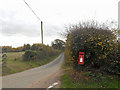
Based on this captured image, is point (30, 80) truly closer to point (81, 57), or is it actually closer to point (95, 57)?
point (81, 57)

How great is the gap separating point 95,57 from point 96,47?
0.61m

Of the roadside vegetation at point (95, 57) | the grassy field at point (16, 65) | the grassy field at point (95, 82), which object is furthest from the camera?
the grassy field at point (16, 65)

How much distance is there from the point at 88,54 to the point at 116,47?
4.78ft

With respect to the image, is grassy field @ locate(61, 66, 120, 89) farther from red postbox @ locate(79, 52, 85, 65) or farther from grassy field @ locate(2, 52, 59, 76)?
grassy field @ locate(2, 52, 59, 76)

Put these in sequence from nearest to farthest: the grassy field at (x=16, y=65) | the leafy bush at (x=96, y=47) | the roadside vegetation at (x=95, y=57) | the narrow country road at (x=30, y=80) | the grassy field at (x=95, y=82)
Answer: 1. the grassy field at (x=95, y=82)
2. the roadside vegetation at (x=95, y=57)
3. the leafy bush at (x=96, y=47)
4. the narrow country road at (x=30, y=80)
5. the grassy field at (x=16, y=65)

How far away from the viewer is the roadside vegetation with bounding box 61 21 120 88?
5.49m

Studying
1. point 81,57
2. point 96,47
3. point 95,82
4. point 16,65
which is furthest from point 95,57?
point 16,65

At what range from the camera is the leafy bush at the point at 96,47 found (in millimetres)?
5707

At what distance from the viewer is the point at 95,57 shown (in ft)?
20.3

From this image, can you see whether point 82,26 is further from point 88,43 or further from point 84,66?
point 84,66

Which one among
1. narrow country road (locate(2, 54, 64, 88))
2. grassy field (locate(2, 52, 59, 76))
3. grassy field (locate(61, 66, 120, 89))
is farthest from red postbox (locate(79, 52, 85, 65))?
grassy field (locate(2, 52, 59, 76))

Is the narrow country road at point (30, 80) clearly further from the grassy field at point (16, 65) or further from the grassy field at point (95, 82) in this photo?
the grassy field at point (16, 65)

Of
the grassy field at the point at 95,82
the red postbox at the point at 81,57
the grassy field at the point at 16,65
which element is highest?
the red postbox at the point at 81,57

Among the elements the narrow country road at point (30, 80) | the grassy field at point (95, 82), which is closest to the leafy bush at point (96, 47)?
the grassy field at point (95, 82)
